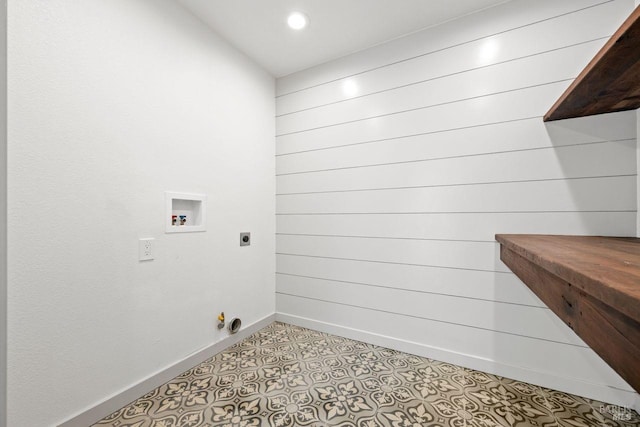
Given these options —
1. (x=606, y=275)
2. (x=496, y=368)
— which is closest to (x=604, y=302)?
(x=606, y=275)

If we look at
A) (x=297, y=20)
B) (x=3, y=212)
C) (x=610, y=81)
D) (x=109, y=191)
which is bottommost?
(x=3, y=212)

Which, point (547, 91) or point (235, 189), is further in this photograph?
point (235, 189)

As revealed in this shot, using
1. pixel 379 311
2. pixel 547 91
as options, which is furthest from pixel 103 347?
pixel 547 91

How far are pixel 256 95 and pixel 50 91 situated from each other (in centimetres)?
A: 147

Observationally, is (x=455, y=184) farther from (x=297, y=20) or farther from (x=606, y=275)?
(x=297, y=20)

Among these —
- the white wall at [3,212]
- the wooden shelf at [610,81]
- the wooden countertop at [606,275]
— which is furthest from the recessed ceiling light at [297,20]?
the wooden countertop at [606,275]

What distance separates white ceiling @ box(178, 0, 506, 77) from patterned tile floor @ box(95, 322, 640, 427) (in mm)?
2456

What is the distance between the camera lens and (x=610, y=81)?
1.15 meters

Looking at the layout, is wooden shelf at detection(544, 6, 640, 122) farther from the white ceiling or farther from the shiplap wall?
the white ceiling

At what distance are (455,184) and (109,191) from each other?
2.15 m

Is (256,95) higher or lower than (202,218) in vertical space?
higher

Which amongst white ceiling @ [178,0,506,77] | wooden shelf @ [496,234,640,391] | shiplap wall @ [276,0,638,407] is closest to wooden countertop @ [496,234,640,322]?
wooden shelf @ [496,234,640,391]

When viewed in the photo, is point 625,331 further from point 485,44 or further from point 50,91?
point 50,91

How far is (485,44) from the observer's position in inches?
70.1
